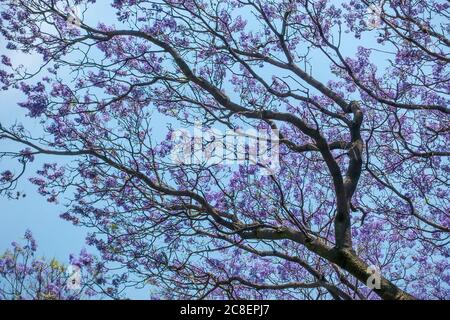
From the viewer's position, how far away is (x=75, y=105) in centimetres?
723

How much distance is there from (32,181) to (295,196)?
13.2 feet

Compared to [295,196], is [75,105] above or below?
above

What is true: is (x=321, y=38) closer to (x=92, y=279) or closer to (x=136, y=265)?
(x=136, y=265)
